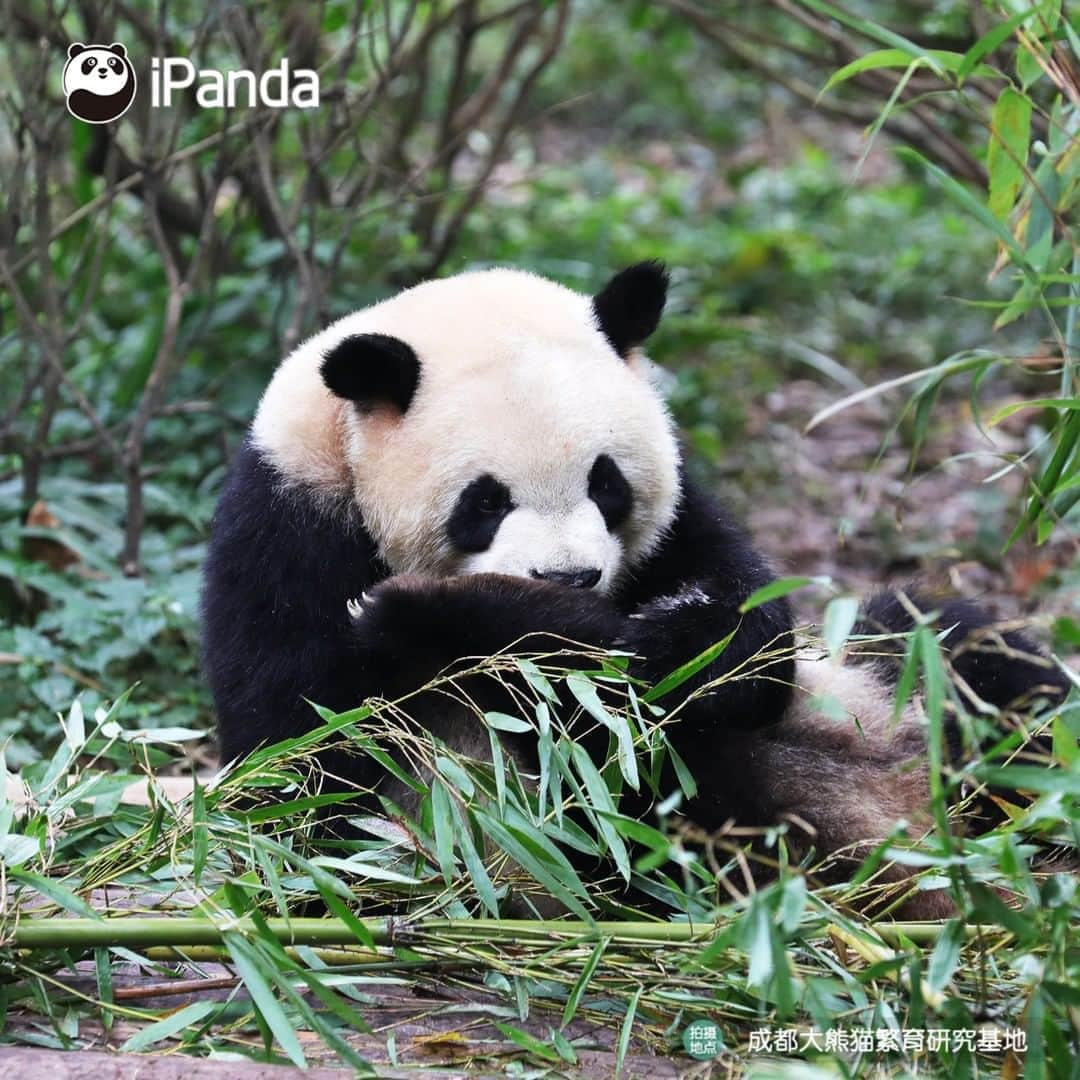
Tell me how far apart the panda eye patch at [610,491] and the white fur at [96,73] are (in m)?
3.32

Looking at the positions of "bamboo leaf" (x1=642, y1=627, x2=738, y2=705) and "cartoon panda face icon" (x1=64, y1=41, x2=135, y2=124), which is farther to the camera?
"cartoon panda face icon" (x1=64, y1=41, x2=135, y2=124)

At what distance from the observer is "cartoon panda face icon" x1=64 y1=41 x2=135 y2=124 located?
17.9 ft

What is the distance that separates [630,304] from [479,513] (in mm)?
732

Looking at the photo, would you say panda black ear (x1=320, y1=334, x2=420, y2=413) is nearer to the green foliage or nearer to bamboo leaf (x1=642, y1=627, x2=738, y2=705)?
the green foliage

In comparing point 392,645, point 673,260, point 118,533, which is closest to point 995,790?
point 392,645

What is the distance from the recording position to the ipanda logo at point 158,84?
5461 millimetres

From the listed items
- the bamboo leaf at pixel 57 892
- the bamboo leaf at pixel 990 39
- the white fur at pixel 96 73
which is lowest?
the bamboo leaf at pixel 57 892

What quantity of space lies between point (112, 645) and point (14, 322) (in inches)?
91.4

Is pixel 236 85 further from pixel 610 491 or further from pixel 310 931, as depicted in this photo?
pixel 310 931

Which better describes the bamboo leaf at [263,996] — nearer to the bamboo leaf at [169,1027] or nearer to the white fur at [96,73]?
the bamboo leaf at [169,1027]

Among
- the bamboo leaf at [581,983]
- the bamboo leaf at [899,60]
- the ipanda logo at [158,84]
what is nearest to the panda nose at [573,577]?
the bamboo leaf at [581,983]

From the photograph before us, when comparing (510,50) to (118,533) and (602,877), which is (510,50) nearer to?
(118,533)

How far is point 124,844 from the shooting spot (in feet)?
9.56

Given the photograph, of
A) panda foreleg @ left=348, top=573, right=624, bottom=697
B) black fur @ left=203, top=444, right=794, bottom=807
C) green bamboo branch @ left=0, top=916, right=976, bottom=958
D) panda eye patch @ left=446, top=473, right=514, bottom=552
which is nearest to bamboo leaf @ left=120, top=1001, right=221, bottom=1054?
green bamboo branch @ left=0, top=916, right=976, bottom=958
